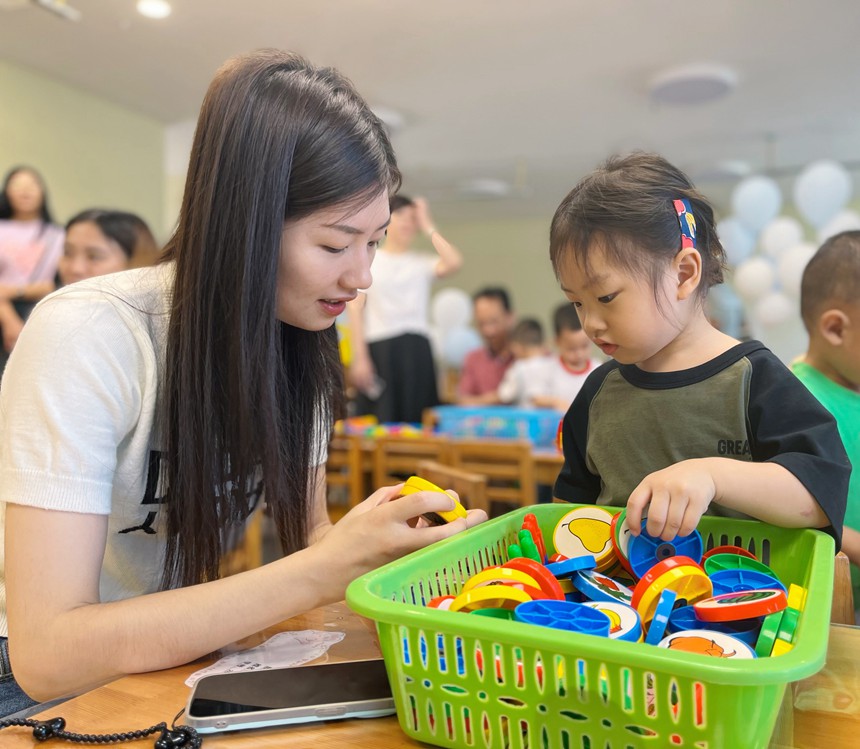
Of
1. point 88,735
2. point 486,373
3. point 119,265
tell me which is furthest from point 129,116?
point 88,735

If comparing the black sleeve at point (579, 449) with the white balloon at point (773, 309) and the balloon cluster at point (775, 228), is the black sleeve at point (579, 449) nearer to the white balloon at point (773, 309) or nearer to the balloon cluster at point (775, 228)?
the balloon cluster at point (775, 228)

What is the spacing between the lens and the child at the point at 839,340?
117 cm

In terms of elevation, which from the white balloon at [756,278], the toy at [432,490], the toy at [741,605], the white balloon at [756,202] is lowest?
the toy at [741,605]

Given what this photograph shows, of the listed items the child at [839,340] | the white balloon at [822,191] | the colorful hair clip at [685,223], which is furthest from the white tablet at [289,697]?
the white balloon at [822,191]

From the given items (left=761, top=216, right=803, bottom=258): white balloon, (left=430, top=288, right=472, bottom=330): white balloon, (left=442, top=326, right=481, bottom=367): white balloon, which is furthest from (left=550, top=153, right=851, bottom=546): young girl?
(left=430, top=288, right=472, bottom=330): white balloon

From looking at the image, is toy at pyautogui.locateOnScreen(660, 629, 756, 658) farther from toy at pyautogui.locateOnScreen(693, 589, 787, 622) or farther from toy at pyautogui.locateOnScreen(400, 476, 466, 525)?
toy at pyautogui.locateOnScreen(400, 476, 466, 525)

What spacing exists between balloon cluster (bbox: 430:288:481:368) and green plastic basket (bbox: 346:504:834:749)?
6.07m

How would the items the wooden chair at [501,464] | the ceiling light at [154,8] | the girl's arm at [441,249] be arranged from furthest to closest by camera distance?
the ceiling light at [154,8] → the wooden chair at [501,464] → the girl's arm at [441,249]

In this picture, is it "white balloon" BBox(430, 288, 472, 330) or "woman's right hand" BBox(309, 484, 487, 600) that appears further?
"white balloon" BBox(430, 288, 472, 330)

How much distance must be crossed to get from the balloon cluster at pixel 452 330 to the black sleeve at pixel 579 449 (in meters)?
5.57

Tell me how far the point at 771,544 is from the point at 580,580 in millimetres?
237

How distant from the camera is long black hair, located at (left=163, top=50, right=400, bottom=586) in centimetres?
77

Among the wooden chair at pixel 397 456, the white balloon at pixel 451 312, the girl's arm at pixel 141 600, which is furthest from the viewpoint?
the white balloon at pixel 451 312

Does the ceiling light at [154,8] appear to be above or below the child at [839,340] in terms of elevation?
above
